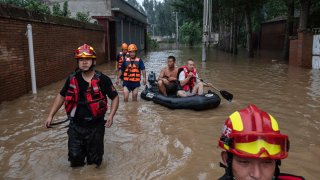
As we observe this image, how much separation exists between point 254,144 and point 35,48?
11.3 metres

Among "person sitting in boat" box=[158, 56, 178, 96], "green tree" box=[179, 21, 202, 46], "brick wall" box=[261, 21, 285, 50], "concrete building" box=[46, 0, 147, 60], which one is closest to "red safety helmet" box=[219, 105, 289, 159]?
"person sitting in boat" box=[158, 56, 178, 96]

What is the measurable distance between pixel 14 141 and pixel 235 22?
1193 inches

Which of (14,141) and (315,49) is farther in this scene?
(315,49)

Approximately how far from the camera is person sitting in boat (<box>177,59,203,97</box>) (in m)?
9.62

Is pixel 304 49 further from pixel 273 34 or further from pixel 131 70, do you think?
pixel 273 34

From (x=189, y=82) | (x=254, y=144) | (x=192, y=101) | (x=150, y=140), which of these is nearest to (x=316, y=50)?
(x=189, y=82)

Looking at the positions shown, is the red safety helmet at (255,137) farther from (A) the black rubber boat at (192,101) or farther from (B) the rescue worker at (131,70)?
(B) the rescue worker at (131,70)

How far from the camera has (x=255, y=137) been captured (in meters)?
1.94

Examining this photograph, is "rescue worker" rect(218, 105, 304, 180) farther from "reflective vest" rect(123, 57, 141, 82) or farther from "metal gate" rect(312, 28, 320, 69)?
"metal gate" rect(312, 28, 320, 69)

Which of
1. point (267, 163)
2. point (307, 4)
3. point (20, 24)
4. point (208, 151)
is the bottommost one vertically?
point (208, 151)

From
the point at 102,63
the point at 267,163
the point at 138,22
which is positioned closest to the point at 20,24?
the point at 267,163

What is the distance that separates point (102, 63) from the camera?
948 inches

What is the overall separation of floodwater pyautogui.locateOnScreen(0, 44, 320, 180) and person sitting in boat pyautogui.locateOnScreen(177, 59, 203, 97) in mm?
699

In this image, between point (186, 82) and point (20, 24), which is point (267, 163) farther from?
point (20, 24)
